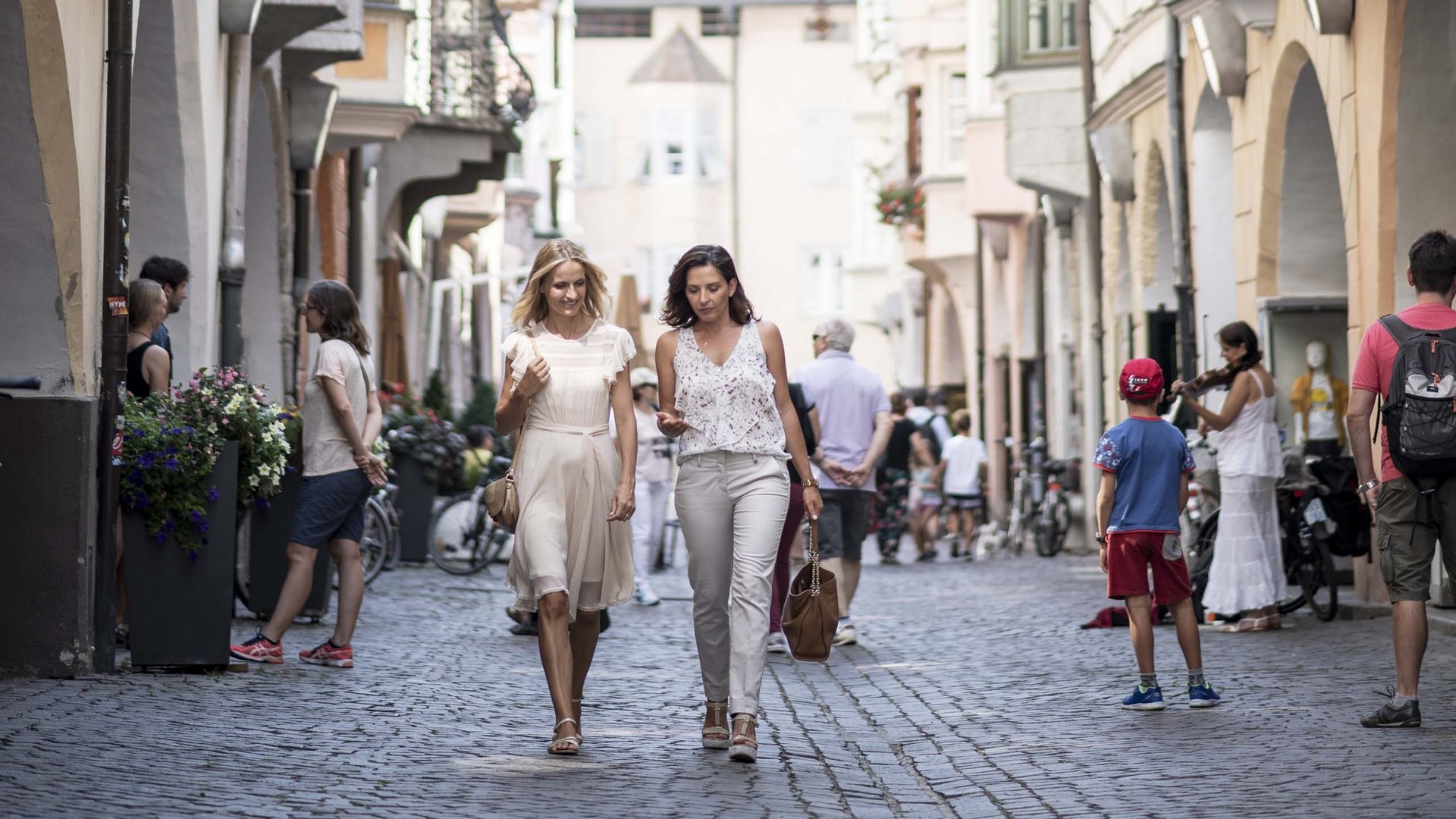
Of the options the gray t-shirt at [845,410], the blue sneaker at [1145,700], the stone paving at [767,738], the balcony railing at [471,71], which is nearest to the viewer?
the stone paving at [767,738]

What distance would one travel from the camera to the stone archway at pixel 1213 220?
64.1ft

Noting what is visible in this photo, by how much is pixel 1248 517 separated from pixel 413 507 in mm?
9303

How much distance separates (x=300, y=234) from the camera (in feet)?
64.0

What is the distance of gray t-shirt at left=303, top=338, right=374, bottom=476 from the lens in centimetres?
1084

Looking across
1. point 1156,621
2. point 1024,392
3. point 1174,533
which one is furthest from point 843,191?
point 1174,533

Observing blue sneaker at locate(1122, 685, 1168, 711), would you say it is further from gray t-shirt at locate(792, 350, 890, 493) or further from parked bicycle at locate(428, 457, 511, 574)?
parked bicycle at locate(428, 457, 511, 574)

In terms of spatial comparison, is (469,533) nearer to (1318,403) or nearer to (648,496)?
(648,496)

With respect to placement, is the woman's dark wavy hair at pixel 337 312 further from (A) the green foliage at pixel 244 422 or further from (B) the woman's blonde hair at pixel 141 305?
(B) the woman's blonde hair at pixel 141 305

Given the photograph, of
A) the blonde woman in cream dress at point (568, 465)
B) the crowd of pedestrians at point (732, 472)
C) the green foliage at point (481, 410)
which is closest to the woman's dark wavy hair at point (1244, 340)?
the crowd of pedestrians at point (732, 472)

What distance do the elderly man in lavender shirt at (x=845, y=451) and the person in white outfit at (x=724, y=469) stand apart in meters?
4.68

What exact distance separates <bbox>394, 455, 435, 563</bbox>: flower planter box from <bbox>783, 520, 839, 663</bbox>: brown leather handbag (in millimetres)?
12111

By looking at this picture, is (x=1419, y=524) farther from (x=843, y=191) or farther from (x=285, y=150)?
(x=843, y=191)

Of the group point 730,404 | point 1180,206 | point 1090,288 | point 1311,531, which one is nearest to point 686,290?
point 730,404

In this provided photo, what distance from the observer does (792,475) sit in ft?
38.9
